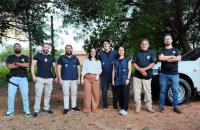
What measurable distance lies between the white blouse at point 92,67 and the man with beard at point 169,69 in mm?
1540

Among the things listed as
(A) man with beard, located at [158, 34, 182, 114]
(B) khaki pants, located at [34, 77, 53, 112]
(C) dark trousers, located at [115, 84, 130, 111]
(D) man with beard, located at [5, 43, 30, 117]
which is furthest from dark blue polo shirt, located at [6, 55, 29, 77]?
(A) man with beard, located at [158, 34, 182, 114]

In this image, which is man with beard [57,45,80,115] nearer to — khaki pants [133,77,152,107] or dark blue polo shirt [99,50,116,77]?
dark blue polo shirt [99,50,116,77]

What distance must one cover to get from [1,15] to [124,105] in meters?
5.68

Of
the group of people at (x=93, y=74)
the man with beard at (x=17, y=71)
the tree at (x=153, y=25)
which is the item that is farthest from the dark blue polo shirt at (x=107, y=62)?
the tree at (x=153, y=25)

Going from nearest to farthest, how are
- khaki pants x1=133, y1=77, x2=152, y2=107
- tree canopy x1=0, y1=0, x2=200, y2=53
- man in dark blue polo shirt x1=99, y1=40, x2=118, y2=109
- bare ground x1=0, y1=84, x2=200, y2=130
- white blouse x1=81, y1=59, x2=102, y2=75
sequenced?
bare ground x1=0, y1=84, x2=200, y2=130 < khaki pants x1=133, y1=77, x2=152, y2=107 < white blouse x1=81, y1=59, x2=102, y2=75 < man in dark blue polo shirt x1=99, y1=40, x2=118, y2=109 < tree canopy x1=0, y1=0, x2=200, y2=53

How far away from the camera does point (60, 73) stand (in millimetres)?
11172

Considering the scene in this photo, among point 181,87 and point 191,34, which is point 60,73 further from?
point 191,34

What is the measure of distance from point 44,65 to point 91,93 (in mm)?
1431

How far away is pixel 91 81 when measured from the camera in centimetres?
1144

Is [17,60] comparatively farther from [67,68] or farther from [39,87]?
[67,68]

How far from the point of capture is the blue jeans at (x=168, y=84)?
11117mm

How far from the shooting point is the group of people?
1094 cm

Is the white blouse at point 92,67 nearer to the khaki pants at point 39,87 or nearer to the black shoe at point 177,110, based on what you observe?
the khaki pants at point 39,87

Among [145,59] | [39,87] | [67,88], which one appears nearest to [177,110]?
[145,59]
